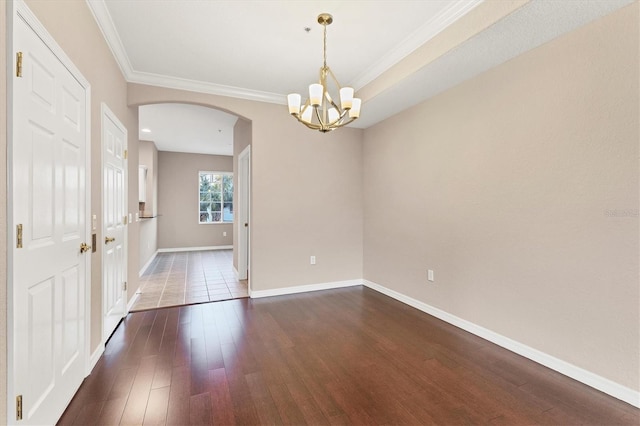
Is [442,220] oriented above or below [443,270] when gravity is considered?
above

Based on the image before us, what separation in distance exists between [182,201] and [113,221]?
607cm

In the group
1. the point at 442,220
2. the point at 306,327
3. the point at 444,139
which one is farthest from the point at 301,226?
the point at 444,139

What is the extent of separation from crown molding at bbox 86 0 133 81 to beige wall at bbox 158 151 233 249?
5497 millimetres

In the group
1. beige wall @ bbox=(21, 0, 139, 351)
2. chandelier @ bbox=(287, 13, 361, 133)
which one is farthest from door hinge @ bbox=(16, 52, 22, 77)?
chandelier @ bbox=(287, 13, 361, 133)

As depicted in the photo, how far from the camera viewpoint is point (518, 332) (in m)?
2.52

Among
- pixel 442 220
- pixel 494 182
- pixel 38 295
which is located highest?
pixel 494 182

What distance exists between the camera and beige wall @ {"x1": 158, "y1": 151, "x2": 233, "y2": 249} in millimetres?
8328

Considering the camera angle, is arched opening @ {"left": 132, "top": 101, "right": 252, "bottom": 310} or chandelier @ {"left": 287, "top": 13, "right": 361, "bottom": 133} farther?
arched opening @ {"left": 132, "top": 101, "right": 252, "bottom": 310}

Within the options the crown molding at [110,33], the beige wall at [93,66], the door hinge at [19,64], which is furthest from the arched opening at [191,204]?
the door hinge at [19,64]

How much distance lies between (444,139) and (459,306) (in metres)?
1.86
